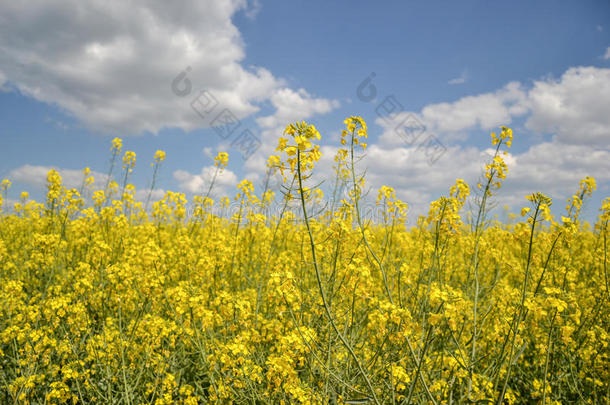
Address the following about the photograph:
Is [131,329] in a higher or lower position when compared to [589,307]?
lower

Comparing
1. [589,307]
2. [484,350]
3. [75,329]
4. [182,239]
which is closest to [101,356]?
[75,329]

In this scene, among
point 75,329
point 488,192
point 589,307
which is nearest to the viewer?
point 488,192

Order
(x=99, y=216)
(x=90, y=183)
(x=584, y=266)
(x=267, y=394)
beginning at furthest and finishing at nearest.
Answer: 1. (x=584, y=266)
2. (x=90, y=183)
3. (x=99, y=216)
4. (x=267, y=394)

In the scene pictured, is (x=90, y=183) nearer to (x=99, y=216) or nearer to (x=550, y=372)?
(x=99, y=216)

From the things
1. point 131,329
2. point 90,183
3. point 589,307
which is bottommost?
point 131,329

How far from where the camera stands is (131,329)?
362cm

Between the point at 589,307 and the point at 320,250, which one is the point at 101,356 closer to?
the point at 320,250

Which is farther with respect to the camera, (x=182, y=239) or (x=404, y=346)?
(x=182, y=239)

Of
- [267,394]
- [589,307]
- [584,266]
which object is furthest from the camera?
[584,266]

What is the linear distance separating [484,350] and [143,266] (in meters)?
4.43

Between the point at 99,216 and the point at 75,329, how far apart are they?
2.44 meters

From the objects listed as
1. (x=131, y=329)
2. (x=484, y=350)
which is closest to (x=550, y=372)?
(x=484, y=350)

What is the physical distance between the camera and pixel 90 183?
692cm

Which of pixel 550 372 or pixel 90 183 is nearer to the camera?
pixel 550 372
